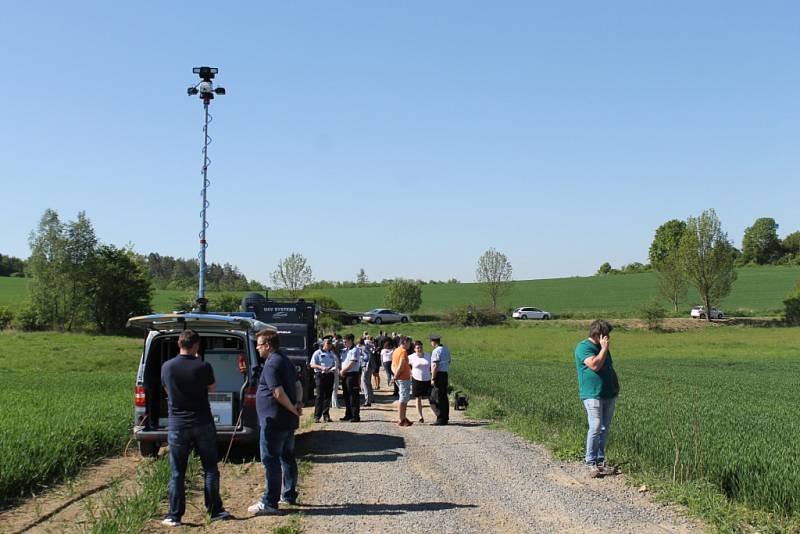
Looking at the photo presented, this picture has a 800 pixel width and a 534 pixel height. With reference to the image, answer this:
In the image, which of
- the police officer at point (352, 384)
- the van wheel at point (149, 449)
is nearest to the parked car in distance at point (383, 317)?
the police officer at point (352, 384)

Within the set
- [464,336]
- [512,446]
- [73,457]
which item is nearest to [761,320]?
[464,336]

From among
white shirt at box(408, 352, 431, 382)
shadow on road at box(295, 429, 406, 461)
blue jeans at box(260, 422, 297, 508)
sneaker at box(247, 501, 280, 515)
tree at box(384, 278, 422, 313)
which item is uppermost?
tree at box(384, 278, 422, 313)

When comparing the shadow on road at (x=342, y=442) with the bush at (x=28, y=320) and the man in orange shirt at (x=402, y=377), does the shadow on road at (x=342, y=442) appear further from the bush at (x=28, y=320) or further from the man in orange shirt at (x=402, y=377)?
the bush at (x=28, y=320)

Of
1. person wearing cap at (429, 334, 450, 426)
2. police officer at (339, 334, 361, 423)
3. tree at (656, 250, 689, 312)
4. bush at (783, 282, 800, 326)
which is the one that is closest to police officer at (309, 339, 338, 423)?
police officer at (339, 334, 361, 423)

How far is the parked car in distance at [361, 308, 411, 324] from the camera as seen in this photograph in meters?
71.6

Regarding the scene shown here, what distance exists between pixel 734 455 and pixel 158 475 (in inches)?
255

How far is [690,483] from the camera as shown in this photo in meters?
7.75

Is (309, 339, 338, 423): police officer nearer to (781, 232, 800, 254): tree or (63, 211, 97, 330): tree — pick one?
(63, 211, 97, 330): tree

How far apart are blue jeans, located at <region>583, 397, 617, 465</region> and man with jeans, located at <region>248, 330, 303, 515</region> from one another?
3.70 metres

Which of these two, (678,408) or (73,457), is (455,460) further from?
(678,408)

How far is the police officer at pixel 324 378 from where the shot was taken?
15.2 m

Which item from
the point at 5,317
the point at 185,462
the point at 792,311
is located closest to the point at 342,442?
the point at 185,462

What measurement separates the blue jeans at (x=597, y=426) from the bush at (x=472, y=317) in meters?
59.2

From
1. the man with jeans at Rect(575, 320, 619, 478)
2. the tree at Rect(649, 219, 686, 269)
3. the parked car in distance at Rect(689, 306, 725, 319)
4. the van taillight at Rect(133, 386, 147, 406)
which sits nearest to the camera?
the man with jeans at Rect(575, 320, 619, 478)
